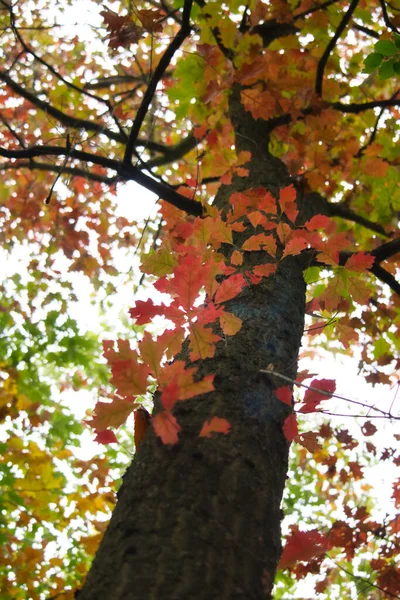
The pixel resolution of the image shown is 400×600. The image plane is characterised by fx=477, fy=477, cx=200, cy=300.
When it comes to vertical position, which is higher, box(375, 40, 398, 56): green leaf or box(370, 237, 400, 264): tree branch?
box(370, 237, 400, 264): tree branch

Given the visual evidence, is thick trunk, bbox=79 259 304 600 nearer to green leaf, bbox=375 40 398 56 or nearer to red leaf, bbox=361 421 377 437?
green leaf, bbox=375 40 398 56

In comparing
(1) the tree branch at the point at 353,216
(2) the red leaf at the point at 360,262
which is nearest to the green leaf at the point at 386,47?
(2) the red leaf at the point at 360,262

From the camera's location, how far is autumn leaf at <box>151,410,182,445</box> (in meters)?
0.97

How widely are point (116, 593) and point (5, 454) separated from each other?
3908 millimetres

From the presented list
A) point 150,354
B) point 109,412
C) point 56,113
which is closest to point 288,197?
point 150,354

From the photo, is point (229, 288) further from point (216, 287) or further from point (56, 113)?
point (56, 113)

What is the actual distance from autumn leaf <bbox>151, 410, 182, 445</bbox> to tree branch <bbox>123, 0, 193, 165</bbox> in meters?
1.30

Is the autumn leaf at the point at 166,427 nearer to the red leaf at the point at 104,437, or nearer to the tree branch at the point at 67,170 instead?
the red leaf at the point at 104,437

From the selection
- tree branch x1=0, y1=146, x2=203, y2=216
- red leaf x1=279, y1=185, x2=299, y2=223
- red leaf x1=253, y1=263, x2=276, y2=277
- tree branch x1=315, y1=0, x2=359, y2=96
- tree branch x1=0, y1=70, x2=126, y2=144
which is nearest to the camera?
red leaf x1=253, y1=263, x2=276, y2=277

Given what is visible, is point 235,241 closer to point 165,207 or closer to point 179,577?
point 165,207

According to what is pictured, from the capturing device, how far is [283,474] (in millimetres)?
1165

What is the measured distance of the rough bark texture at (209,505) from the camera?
0.82m

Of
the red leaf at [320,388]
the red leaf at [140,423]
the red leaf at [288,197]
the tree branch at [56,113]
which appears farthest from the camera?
the tree branch at [56,113]

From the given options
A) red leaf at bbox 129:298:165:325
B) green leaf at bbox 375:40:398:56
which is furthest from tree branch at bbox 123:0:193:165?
red leaf at bbox 129:298:165:325
